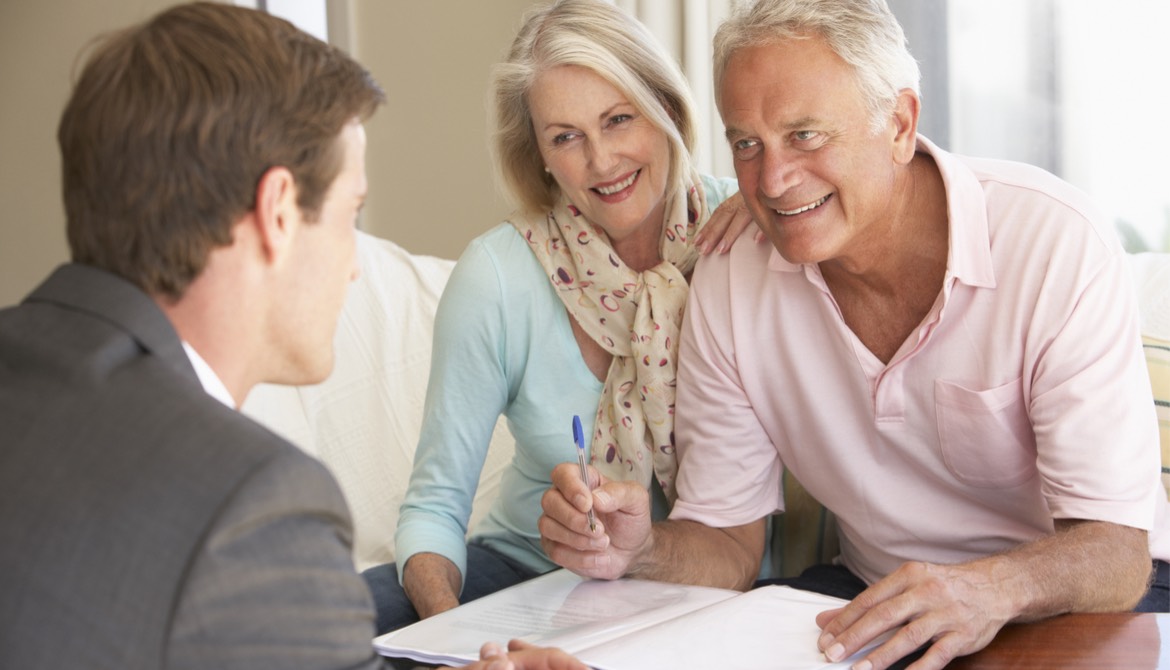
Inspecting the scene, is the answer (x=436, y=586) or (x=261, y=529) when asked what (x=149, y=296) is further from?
(x=436, y=586)

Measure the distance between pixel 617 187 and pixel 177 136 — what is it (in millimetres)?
1070

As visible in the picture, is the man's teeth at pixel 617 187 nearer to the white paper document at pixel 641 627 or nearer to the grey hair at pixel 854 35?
the grey hair at pixel 854 35

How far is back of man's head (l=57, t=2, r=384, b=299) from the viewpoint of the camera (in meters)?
0.84

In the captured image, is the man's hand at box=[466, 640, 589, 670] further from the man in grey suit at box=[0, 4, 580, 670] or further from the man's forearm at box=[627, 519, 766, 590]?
the man's forearm at box=[627, 519, 766, 590]

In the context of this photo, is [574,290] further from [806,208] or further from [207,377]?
[207,377]

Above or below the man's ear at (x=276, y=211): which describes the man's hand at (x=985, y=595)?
below

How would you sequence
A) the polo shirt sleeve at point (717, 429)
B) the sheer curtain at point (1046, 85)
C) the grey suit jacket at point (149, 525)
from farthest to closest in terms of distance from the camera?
the sheer curtain at point (1046, 85) < the polo shirt sleeve at point (717, 429) < the grey suit jacket at point (149, 525)

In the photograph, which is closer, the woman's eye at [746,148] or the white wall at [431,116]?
the woman's eye at [746,148]

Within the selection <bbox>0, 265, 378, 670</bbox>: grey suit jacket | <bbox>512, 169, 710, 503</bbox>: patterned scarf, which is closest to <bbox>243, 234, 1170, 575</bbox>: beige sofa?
<bbox>512, 169, 710, 503</bbox>: patterned scarf

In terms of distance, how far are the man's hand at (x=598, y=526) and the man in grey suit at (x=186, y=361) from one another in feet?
1.84

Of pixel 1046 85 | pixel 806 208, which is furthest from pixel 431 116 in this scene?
pixel 806 208

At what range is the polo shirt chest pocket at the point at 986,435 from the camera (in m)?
1.53

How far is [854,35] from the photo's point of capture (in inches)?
59.8

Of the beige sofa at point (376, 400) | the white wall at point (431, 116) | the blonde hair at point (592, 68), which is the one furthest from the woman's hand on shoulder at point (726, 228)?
the white wall at point (431, 116)
